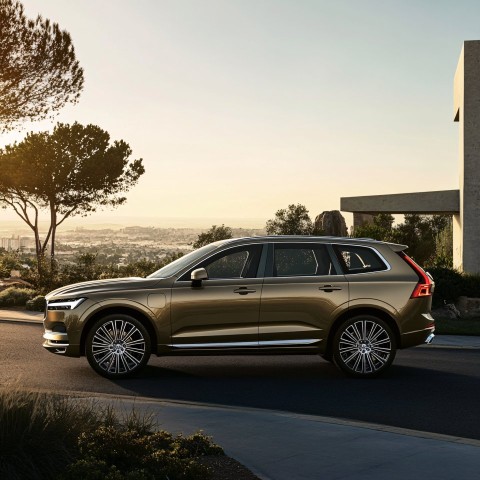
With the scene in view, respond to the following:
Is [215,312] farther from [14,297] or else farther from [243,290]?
[14,297]

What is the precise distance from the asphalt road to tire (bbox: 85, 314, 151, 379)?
18 cm

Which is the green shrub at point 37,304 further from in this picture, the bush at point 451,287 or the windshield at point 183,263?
the windshield at point 183,263

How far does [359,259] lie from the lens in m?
13.2

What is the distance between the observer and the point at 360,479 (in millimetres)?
6855

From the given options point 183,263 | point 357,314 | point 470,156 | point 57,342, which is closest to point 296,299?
point 357,314

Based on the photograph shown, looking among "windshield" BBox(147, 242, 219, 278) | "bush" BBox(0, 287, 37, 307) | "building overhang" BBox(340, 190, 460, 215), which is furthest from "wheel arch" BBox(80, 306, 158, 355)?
"building overhang" BBox(340, 190, 460, 215)

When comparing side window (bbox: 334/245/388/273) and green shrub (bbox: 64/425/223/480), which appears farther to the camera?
side window (bbox: 334/245/388/273)

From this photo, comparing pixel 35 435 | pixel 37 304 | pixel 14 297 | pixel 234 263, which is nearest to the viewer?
pixel 35 435

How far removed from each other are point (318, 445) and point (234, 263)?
5056 millimetres

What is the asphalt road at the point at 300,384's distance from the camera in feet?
34.1

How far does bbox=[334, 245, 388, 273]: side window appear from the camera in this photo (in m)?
13.1

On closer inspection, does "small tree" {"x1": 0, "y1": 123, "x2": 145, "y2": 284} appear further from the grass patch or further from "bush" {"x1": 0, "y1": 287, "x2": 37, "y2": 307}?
the grass patch

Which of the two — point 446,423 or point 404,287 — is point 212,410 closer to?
point 446,423

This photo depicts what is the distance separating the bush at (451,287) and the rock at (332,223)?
65.9ft
